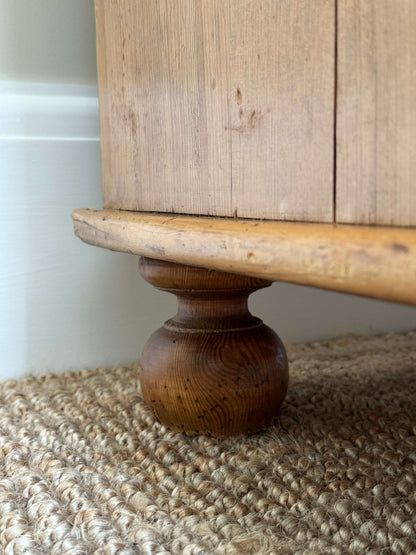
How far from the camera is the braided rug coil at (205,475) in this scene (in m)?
0.52

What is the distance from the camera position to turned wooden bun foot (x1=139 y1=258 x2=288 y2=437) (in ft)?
2.26

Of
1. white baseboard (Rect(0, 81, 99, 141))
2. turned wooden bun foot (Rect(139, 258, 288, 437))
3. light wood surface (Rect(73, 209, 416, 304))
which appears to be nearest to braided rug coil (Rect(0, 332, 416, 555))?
turned wooden bun foot (Rect(139, 258, 288, 437))

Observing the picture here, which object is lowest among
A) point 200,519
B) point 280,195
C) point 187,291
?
point 200,519

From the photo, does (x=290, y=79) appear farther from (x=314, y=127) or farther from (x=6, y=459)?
(x=6, y=459)

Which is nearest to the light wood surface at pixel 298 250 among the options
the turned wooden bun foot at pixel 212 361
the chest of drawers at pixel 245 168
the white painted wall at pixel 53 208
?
the chest of drawers at pixel 245 168

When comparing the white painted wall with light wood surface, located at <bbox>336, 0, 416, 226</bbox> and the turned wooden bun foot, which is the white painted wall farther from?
light wood surface, located at <bbox>336, 0, 416, 226</bbox>

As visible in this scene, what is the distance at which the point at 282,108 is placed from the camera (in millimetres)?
451

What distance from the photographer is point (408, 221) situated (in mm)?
357

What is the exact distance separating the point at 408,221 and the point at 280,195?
0.37ft

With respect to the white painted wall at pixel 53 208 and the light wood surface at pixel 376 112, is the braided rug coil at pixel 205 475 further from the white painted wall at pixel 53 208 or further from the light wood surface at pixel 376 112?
the light wood surface at pixel 376 112

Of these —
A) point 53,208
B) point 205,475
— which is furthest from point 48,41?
point 205,475

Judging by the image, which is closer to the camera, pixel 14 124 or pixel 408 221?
pixel 408 221

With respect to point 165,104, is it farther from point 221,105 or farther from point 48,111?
point 48,111

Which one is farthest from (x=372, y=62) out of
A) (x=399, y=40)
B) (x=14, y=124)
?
(x=14, y=124)
